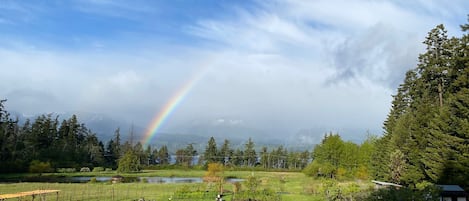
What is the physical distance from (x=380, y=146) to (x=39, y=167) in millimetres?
38426

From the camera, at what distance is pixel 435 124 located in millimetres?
22078

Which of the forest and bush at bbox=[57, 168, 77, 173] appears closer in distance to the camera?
the forest

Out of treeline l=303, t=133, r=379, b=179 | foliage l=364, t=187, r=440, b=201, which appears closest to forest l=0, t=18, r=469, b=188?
treeline l=303, t=133, r=379, b=179

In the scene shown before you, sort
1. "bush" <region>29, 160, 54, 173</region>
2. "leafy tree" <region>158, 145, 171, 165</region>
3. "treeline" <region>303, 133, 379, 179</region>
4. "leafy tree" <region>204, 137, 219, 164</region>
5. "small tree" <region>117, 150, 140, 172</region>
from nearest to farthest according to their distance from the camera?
"treeline" <region>303, 133, 379, 179</region> < "bush" <region>29, 160, 54, 173</region> < "small tree" <region>117, 150, 140, 172</region> < "leafy tree" <region>204, 137, 219, 164</region> < "leafy tree" <region>158, 145, 171, 165</region>

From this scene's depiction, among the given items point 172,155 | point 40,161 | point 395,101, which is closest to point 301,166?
point 172,155

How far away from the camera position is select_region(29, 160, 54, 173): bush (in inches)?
1897

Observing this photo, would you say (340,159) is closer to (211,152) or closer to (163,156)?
(211,152)

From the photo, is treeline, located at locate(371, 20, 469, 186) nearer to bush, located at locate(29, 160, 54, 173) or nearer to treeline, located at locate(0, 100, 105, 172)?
bush, located at locate(29, 160, 54, 173)

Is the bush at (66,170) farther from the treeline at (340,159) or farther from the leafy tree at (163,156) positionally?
the treeline at (340,159)

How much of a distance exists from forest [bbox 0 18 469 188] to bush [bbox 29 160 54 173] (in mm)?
229

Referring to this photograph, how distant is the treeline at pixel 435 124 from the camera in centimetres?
1973

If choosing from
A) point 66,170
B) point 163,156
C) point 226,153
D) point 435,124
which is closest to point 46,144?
point 66,170

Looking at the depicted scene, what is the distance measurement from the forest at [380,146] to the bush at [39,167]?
229 mm

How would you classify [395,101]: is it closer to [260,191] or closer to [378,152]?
[378,152]
